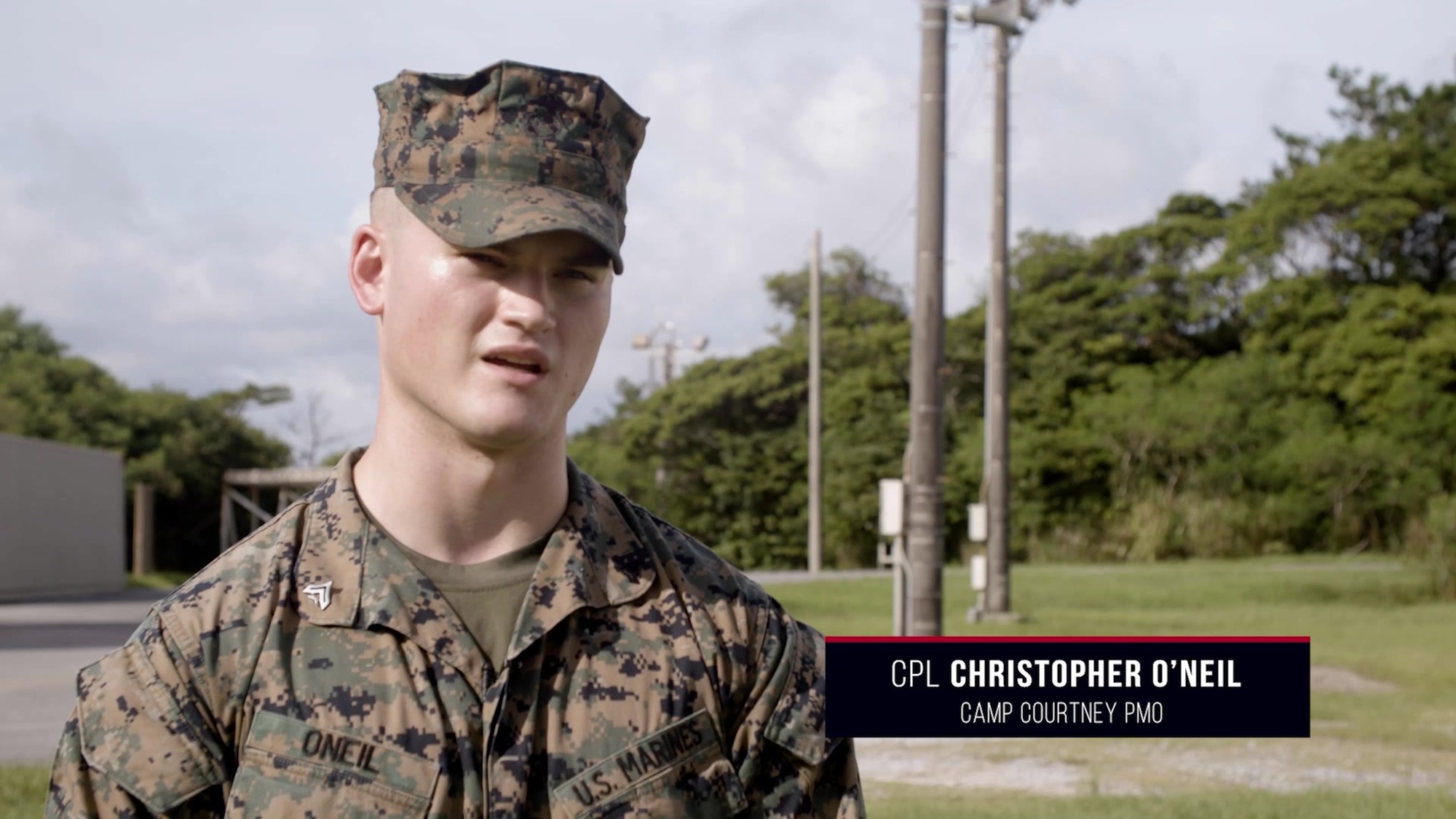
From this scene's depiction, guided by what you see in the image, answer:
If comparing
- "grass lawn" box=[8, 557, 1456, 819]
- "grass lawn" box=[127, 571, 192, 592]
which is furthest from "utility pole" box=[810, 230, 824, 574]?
"grass lawn" box=[127, 571, 192, 592]

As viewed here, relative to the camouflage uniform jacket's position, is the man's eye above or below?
above

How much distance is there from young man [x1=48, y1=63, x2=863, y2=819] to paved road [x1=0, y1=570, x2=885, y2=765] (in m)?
6.98

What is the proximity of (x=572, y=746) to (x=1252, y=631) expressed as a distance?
15724 millimetres

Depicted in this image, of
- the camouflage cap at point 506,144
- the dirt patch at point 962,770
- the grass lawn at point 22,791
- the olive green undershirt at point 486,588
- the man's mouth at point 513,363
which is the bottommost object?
the dirt patch at point 962,770

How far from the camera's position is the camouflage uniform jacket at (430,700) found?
1852 millimetres

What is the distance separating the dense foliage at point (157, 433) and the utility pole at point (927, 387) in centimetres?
2744

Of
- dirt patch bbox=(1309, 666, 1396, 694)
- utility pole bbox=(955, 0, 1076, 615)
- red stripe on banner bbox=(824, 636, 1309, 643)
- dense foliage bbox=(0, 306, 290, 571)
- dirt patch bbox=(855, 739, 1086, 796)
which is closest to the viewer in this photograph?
red stripe on banner bbox=(824, 636, 1309, 643)

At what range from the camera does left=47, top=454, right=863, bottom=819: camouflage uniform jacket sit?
6.07 feet

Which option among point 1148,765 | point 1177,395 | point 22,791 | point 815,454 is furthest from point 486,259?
point 1177,395

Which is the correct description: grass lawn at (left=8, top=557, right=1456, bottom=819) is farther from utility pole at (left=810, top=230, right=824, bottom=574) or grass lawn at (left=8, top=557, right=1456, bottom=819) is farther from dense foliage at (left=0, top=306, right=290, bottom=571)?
dense foliage at (left=0, top=306, right=290, bottom=571)

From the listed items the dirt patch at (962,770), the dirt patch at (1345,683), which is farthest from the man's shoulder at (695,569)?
the dirt patch at (1345,683)

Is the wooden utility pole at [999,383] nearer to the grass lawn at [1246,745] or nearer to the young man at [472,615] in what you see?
the grass lawn at [1246,745]

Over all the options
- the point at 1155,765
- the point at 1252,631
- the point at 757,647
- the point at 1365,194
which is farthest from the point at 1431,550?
the point at 757,647

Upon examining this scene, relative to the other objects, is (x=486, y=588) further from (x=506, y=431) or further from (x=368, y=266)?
(x=368, y=266)
